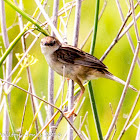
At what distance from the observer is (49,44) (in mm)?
2008

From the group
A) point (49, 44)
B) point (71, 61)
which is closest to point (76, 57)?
point (71, 61)

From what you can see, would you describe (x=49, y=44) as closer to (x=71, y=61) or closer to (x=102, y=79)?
(x=71, y=61)

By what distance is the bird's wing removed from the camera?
6.79 ft

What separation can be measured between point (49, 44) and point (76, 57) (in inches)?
7.5

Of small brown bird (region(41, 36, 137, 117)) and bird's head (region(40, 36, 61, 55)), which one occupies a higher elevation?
bird's head (region(40, 36, 61, 55))

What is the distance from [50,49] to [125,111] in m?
1.18

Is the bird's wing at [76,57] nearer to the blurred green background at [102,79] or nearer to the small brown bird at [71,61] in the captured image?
the small brown bird at [71,61]

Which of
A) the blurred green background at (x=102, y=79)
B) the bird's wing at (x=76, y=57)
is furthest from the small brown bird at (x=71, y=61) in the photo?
the blurred green background at (x=102, y=79)

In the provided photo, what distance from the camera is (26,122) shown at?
3.18 meters

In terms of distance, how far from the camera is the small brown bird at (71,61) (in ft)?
6.62

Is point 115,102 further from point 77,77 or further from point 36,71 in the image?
point 77,77

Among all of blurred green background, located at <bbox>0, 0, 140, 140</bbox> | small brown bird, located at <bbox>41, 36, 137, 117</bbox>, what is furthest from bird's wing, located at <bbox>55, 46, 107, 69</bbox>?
blurred green background, located at <bbox>0, 0, 140, 140</bbox>

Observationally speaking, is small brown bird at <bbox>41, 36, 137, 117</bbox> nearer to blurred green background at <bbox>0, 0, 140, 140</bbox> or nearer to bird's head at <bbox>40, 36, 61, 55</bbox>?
bird's head at <bbox>40, 36, 61, 55</bbox>

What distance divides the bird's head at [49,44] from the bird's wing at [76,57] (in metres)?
0.03
